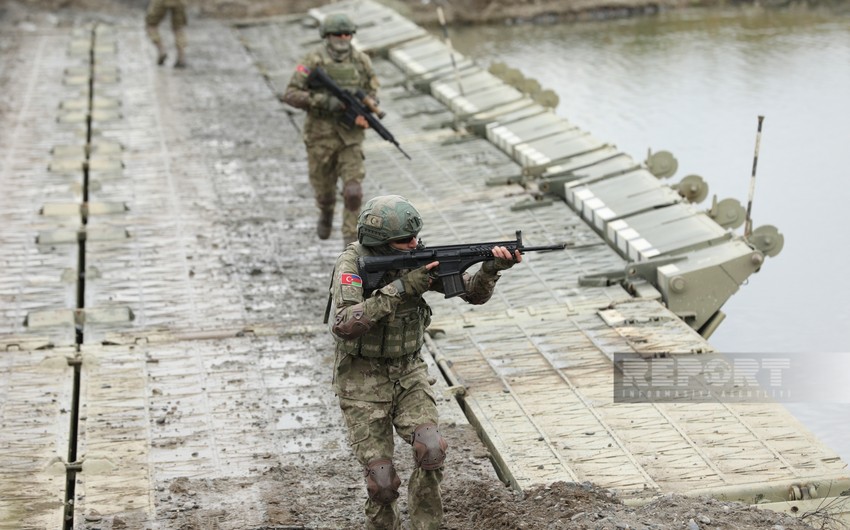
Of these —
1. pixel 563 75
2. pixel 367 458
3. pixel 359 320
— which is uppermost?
pixel 359 320

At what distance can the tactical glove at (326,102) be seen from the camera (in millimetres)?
10805

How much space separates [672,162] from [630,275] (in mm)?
3092

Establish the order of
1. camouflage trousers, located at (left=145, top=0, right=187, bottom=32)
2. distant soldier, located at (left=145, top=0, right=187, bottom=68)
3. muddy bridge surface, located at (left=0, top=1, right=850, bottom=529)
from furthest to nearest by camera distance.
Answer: camouflage trousers, located at (left=145, top=0, right=187, bottom=32) → distant soldier, located at (left=145, top=0, right=187, bottom=68) → muddy bridge surface, located at (left=0, top=1, right=850, bottom=529)

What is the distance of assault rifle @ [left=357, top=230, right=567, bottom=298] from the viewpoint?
6.58m

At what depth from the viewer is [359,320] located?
21.0 feet

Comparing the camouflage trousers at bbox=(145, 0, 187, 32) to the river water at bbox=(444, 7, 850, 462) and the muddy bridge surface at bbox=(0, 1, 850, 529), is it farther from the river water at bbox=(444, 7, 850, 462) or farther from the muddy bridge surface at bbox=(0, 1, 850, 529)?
the river water at bbox=(444, 7, 850, 462)

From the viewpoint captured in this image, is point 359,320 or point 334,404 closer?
point 359,320

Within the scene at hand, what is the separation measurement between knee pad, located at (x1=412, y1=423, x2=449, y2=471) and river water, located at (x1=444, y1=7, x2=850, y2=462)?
15.1 ft

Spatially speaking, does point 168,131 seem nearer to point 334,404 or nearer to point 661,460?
point 334,404

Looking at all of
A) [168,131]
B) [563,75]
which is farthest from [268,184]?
[563,75]

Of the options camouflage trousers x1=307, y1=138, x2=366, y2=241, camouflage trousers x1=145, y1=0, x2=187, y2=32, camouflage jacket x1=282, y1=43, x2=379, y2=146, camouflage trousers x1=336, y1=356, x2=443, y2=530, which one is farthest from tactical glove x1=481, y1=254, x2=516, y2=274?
camouflage trousers x1=145, y1=0, x2=187, y2=32

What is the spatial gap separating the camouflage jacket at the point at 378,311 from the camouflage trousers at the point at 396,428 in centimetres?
11

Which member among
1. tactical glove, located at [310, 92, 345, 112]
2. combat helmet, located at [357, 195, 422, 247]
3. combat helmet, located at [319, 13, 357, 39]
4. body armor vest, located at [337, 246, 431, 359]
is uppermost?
combat helmet, located at [357, 195, 422, 247]

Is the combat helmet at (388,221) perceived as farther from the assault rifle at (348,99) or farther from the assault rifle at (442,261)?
the assault rifle at (348,99)
